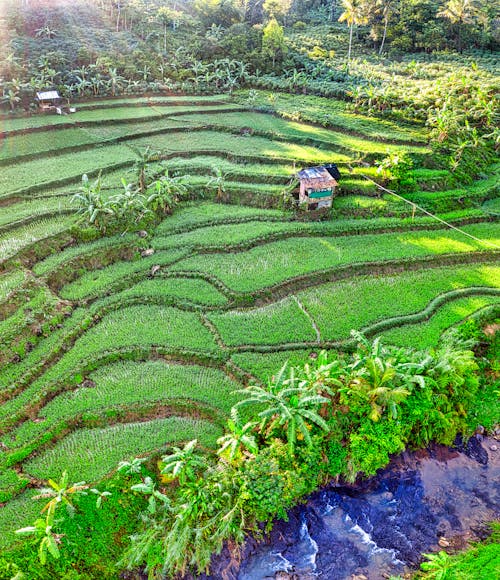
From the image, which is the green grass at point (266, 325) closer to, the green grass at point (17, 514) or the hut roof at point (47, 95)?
the green grass at point (17, 514)

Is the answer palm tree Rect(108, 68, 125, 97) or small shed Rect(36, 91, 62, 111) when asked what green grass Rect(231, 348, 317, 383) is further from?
palm tree Rect(108, 68, 125, 97)

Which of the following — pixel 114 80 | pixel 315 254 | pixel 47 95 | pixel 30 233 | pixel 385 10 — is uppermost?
pixel 385 10

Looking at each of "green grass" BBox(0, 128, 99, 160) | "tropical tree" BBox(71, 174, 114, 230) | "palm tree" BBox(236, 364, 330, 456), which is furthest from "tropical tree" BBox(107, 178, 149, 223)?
"palm tree" BBox(236, 364, 330, 456)

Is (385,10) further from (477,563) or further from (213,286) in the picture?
(477,563)

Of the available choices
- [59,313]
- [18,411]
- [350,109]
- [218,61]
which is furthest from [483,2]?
[18,411]

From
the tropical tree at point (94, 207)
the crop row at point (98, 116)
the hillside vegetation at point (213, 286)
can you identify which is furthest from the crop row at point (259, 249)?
the crop row at point (98, 116)

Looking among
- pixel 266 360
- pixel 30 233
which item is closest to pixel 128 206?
pixel 30 233
